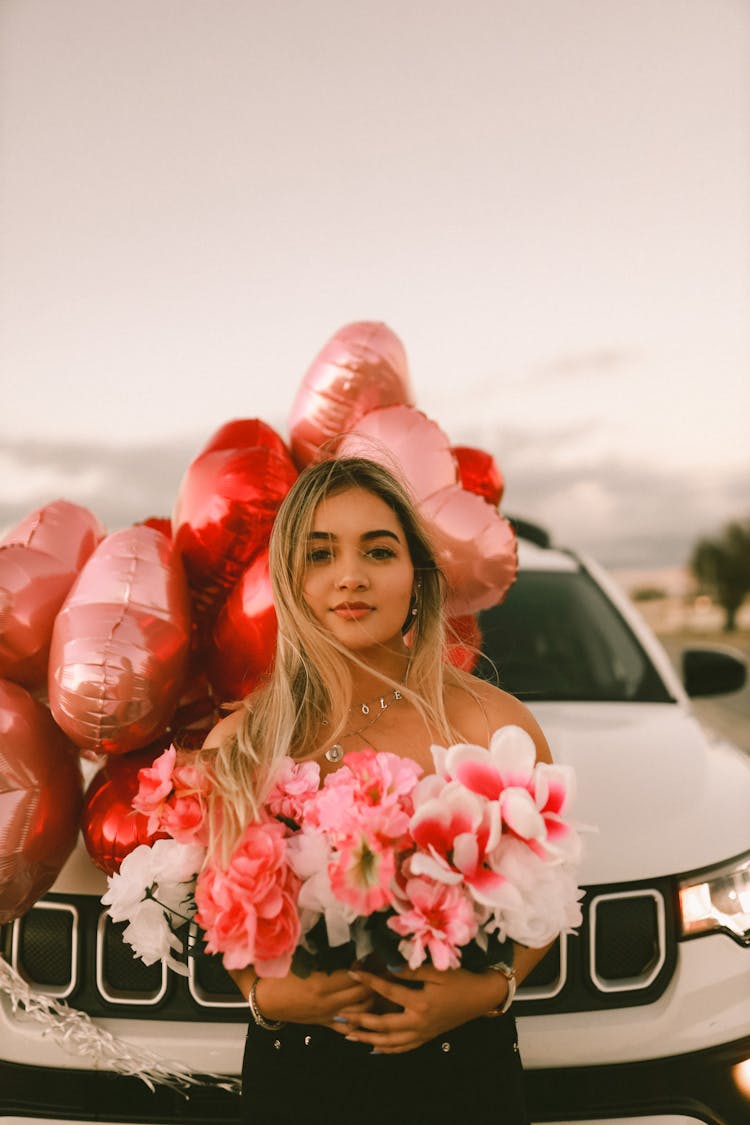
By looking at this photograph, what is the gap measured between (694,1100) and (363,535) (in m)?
1.33

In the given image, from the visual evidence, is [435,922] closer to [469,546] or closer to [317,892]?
[317,892]

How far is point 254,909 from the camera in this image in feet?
3.97

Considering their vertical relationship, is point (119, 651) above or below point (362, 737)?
above

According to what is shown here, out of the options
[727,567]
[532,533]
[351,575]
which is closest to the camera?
[351,575]

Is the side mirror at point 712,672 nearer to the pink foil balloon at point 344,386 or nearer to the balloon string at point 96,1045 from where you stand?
the pink foil balloon at point 344,386

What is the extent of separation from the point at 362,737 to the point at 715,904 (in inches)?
36.9

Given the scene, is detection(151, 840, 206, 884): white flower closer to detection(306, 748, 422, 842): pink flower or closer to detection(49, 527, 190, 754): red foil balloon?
detection(306, 748, 422, 842): pink flower

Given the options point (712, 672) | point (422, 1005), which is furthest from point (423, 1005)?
point (712, 672)

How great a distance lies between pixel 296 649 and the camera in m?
1.62

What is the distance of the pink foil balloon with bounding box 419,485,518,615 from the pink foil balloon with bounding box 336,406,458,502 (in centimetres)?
4

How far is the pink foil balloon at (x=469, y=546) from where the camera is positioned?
1.91 meters

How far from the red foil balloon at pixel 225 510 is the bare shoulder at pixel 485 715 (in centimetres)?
54

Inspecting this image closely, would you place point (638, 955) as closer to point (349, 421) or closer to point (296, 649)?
point (296, 649)

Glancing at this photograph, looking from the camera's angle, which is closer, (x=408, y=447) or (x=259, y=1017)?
(x=259, y=1017)
